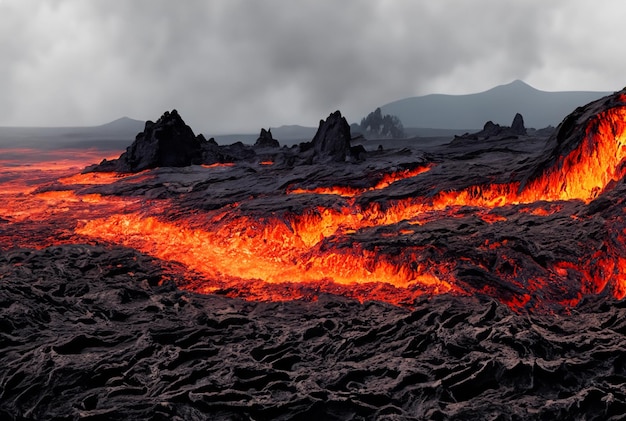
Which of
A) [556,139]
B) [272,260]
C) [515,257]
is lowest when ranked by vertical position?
[272,260]

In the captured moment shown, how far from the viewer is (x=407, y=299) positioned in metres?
9.20

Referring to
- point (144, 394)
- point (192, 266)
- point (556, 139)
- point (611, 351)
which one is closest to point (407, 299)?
point (611, 351)

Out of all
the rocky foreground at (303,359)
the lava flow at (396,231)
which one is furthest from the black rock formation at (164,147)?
the rocky foreground at (303,359)

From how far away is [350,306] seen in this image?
28.8 ft

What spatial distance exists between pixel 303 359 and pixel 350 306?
8.17 feet

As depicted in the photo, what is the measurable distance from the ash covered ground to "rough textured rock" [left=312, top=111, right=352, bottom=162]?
435 inches

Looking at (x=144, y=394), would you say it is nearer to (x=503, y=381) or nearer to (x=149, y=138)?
(x=503, y=381)

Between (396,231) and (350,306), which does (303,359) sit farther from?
(396,231)

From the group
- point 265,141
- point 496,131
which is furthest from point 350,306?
point 265,141

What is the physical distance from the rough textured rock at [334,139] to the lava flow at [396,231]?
7.43m

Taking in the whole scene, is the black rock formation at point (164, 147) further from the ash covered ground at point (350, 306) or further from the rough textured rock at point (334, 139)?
the ash covered ground at point (350, 306)

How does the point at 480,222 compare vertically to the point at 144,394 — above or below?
above

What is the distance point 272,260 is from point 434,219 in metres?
6.13

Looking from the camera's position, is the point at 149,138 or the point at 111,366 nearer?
the point at 111,366
